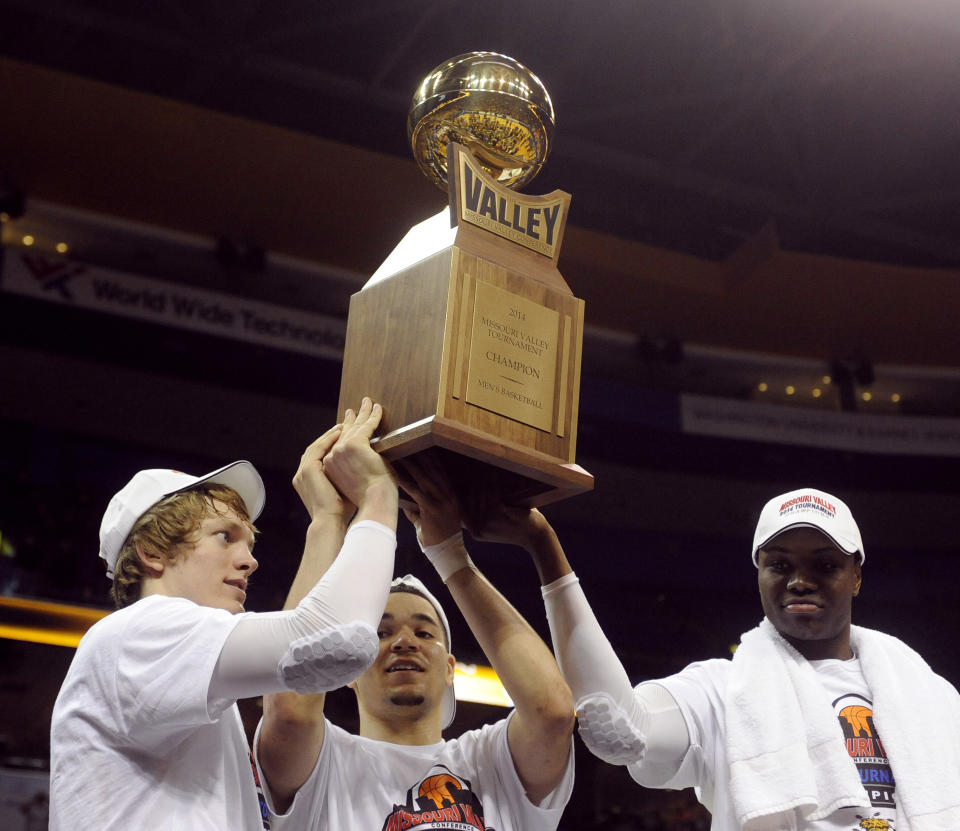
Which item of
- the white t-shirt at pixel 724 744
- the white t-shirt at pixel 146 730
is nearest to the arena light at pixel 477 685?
the white t-shirt at pixel 724 744

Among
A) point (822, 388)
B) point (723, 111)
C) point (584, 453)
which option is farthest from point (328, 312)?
point (822, 388)

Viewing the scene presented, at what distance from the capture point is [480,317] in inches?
75.5

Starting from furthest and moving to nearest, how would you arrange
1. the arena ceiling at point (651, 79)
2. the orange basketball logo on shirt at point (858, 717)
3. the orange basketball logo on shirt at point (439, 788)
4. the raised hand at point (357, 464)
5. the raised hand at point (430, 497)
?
1. the arena ceiling at point (651, 79)
2. the orange basketball logo on shirt at point (858, 717)
3. the orange basketball logo on shirt at point (439, 788)
4. the raised hand at point (430, 497)
5. the raised hand at point (357, 464)

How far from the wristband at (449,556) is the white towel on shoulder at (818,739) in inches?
25.7

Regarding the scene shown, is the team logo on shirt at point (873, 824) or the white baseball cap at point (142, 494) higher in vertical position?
the white baseball cap at point (142, 494)

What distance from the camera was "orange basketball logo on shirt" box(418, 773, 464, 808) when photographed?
2045mm

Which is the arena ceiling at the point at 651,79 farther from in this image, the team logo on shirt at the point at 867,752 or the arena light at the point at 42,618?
the team logo on shirt at the point at 867,752

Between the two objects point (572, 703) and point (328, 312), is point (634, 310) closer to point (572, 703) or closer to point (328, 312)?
Result: point (328, 312)

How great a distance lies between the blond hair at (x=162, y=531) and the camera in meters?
1.81

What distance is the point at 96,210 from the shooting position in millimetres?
8094

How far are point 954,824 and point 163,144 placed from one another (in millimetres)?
6769

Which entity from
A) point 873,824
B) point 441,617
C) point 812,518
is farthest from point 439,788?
point 812,518

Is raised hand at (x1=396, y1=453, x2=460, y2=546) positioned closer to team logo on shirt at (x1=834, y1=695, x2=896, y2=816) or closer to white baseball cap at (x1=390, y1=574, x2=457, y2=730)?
white baseball cap at (x1=390, y1=574, x2=457, y2=730)

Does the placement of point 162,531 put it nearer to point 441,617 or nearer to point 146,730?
point 146,730
